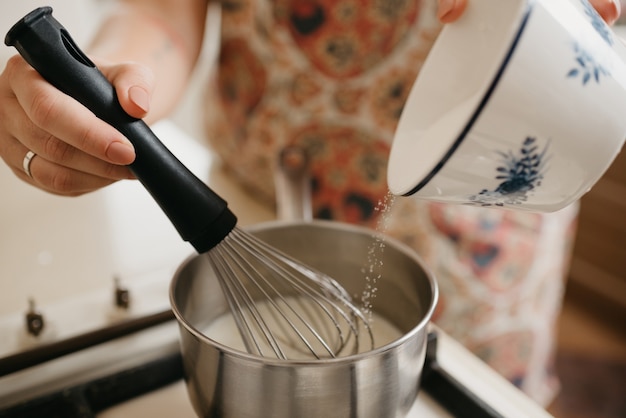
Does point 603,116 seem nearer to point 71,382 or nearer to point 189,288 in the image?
point 189,288

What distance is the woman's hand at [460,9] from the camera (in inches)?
13.0

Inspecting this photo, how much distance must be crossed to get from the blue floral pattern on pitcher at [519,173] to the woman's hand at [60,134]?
19 cm

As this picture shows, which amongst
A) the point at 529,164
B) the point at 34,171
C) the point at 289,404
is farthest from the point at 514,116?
the point at 34,171

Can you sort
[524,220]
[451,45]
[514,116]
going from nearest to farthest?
[514,116] < [451,45] < [524,220]

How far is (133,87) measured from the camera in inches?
13.9

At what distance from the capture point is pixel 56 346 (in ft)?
1.46

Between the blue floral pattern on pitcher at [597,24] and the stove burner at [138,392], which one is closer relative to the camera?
the blue floral pattern on pitcher at [597,24]

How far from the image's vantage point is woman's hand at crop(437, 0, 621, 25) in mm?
331

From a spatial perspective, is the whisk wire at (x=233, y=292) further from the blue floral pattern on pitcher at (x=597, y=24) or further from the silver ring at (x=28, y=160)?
the blue floral pattern on pitcher at (x=597, y=24)

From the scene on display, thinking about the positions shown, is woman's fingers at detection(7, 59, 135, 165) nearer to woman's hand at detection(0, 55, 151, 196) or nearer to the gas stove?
woman's hand at detection(0, 55, 151, 196)

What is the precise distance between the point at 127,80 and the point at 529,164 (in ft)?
0.75

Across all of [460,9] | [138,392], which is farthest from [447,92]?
[138,392]

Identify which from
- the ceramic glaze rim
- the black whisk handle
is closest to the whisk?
the black whisk handle

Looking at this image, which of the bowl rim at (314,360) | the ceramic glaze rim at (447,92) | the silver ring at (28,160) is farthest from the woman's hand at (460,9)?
the silver ring at (28,160)
